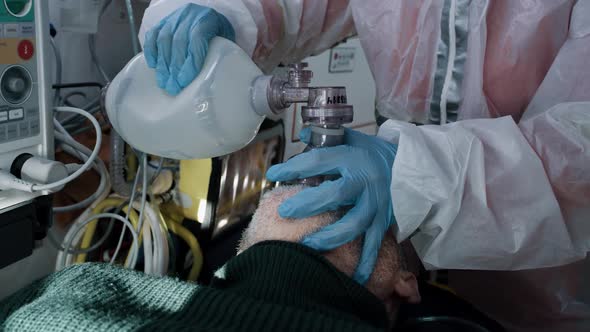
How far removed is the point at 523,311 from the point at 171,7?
951mm

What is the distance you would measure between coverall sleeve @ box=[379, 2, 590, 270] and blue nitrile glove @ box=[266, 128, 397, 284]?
0.03m

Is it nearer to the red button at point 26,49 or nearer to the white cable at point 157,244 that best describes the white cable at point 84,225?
the white cable at point 157,244

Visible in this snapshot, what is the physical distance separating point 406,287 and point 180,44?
54 cm

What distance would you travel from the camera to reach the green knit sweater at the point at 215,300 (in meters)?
0.42

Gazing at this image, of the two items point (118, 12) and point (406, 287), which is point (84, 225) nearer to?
point (118, 12)

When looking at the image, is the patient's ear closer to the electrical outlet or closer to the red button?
the red button

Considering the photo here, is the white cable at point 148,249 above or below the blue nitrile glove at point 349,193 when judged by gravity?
below

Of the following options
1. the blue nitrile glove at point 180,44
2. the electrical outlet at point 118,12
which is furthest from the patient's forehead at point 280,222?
the electrical outlet at point 118,12

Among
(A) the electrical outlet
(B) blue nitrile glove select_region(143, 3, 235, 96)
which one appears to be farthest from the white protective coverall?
(A) the electrical outlet

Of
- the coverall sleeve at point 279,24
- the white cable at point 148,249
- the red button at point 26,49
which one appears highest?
the coverall sleeve at point 279,24

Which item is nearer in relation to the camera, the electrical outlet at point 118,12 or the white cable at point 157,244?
the white cable at point 157,244

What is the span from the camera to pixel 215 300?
0.46 m

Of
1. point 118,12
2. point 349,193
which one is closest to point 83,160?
point 118,12

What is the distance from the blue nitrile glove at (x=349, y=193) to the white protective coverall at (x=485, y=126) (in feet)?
0.11
